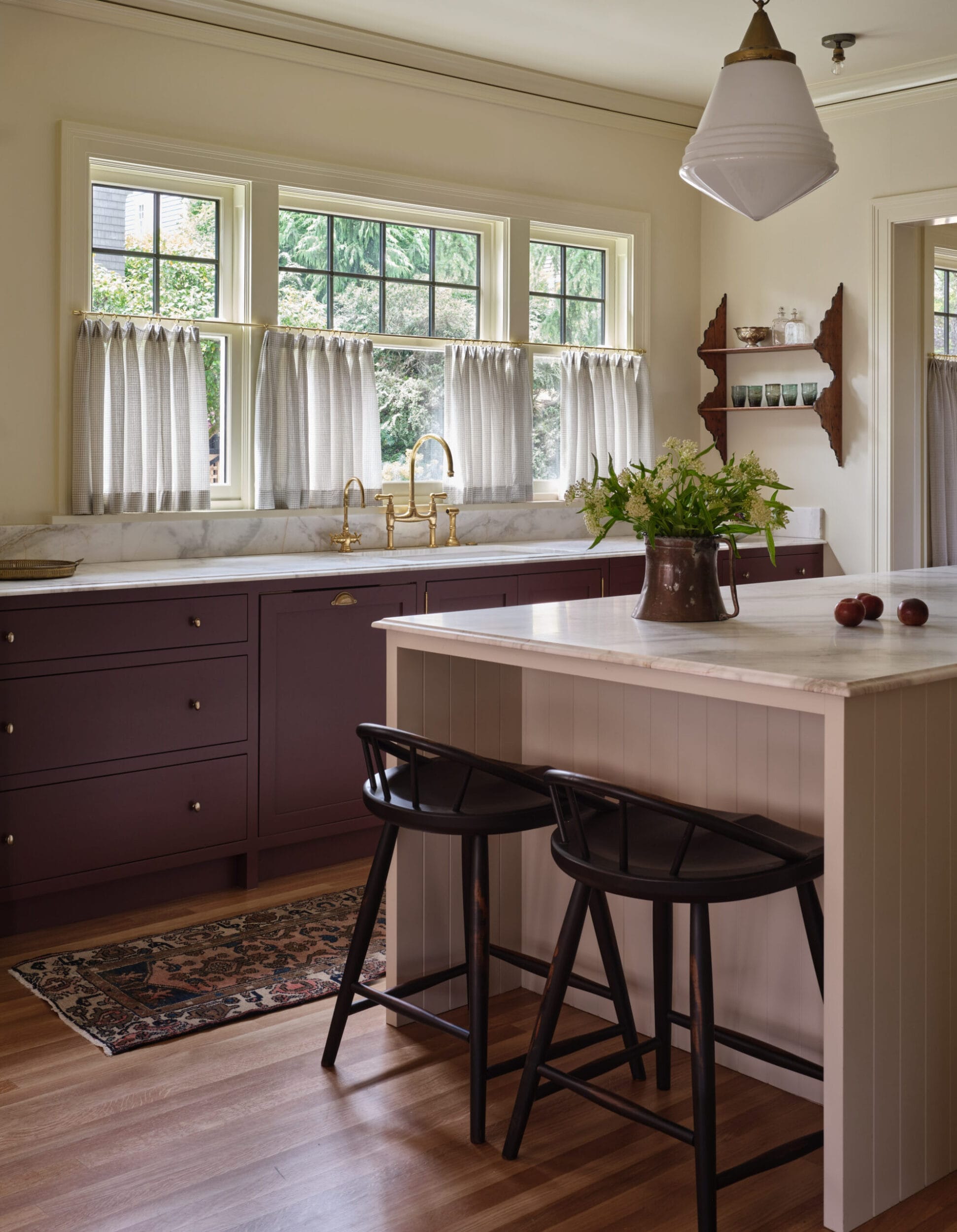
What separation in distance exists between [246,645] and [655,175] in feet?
10.7

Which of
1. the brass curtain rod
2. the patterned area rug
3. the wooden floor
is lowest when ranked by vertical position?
the wooden floor

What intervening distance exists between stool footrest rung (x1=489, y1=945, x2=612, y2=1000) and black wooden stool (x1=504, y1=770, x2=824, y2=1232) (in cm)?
20

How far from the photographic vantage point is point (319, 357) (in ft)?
15.5

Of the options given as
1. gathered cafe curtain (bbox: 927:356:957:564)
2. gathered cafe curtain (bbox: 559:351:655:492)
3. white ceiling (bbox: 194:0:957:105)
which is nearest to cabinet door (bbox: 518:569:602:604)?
gathered cafe curtain (bbox: 559:351:655:492)

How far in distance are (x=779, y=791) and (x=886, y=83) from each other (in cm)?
386

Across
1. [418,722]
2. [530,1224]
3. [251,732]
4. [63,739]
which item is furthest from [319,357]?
[530,1224]

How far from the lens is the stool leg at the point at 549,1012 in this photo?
7.38 ft

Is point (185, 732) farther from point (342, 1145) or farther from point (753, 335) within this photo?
point (753, 335)

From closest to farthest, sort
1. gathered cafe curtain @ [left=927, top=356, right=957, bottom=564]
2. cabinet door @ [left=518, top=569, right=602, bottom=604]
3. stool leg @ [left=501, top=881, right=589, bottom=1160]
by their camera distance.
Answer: stool leg @ [left=501, top=881, right=589, bottom=1160] < cabinet door @ [left=518, top=569, right=602, bottom=604] < gathered cafe curtain @ [left=927, top=356, right=957, bottom=564]

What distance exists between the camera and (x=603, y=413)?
5625 mm

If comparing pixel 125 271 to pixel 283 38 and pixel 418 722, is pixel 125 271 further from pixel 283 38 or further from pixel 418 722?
pixel 418 722

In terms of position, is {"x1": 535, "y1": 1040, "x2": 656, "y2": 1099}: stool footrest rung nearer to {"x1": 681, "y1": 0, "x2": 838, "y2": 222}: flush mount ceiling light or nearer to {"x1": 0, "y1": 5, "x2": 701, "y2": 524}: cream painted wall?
{"x1": 681, "y1": 0, "x2": 838, "y2": 222}: flush mount ceiling light

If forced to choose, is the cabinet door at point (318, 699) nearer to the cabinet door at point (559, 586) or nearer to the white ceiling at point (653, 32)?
the cabinet door at point (559, 586)

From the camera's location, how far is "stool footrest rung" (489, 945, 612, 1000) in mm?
2635
